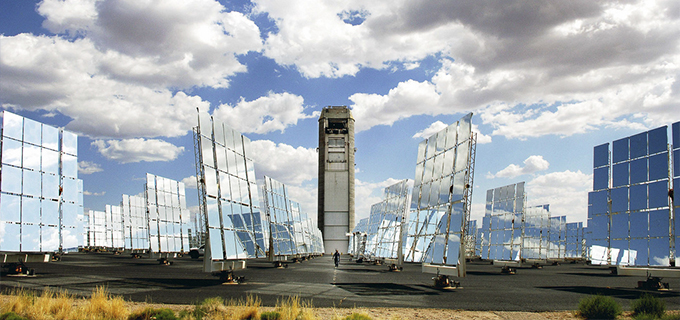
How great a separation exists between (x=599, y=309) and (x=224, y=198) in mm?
15992

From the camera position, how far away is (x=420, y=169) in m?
29.5

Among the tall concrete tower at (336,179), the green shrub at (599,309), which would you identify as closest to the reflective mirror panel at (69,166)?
the green shrub at (599,309)

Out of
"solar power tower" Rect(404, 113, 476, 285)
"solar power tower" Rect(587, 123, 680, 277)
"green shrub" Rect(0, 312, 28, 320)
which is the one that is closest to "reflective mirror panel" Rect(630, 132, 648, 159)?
"solar power tower" Rect(587, 123, 680, 277)

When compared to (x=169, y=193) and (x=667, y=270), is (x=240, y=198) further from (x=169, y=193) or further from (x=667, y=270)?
(x=169, y=193)

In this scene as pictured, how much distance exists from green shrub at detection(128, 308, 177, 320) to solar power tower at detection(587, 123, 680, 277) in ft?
69.1

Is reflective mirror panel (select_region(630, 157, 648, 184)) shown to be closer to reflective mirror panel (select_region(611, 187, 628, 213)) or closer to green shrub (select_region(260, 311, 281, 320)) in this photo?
reflective mirror panel (select_region(611, 187, 628, 213))

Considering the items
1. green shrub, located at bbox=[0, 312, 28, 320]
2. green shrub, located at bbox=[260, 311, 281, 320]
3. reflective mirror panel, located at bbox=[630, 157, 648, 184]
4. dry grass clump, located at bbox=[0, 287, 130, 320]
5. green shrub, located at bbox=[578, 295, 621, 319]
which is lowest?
green shrub, located at bbox=[578, 295, 621, 319]

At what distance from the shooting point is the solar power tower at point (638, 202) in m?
22.0

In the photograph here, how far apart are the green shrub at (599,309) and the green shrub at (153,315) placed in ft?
35.4

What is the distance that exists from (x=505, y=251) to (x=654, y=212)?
2056 centimetres

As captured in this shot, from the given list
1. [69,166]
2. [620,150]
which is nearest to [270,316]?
[69,166]

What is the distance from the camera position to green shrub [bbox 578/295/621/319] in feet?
40.5

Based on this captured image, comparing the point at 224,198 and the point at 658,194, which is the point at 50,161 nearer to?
the point at 224,198

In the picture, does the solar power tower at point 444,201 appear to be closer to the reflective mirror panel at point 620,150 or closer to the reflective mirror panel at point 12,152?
the reflective mirror panel at point 620,150
